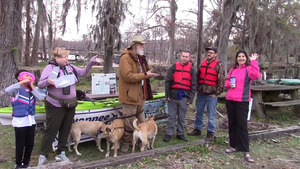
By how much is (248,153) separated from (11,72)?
6183mm

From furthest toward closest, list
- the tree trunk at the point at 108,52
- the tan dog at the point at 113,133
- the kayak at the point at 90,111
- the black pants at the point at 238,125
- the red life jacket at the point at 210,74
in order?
the tree trunk at the point at 108,52 → the red life jacket at the point at 210,74 → the black pants at the point at 238,125 → the tan dog at the point at 113,133 → the kayak at the point at 90,111

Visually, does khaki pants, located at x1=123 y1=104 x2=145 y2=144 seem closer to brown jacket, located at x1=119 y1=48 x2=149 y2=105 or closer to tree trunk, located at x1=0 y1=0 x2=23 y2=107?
brown jacket, located at x1=119 y1=48 x2=149 y2=105

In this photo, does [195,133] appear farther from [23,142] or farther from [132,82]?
[23,142]

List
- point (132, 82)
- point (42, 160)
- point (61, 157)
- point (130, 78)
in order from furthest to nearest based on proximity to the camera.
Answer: point (132, 82)
point (130, 78)
point (61, 157)
point (42, 160)

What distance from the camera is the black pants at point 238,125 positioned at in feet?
13.4

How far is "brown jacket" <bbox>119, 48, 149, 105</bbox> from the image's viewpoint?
12.5ft

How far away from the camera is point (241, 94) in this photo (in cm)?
406

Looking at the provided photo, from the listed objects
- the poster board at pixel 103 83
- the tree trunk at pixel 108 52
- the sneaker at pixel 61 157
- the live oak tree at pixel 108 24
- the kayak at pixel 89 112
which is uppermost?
the live oak tree at pixel 108 24

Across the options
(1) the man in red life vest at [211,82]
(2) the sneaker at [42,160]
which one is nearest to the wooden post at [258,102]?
(1) the man in red life vest at [211,82]

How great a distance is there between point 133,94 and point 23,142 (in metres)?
1.74

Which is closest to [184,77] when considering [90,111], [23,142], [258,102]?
[90,111]

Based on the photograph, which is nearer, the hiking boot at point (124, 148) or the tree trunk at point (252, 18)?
the hiking boot at point (124, 148)

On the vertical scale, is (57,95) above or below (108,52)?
below

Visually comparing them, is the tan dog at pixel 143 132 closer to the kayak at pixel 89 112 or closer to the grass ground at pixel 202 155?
the grass ground at pixel 202 155
